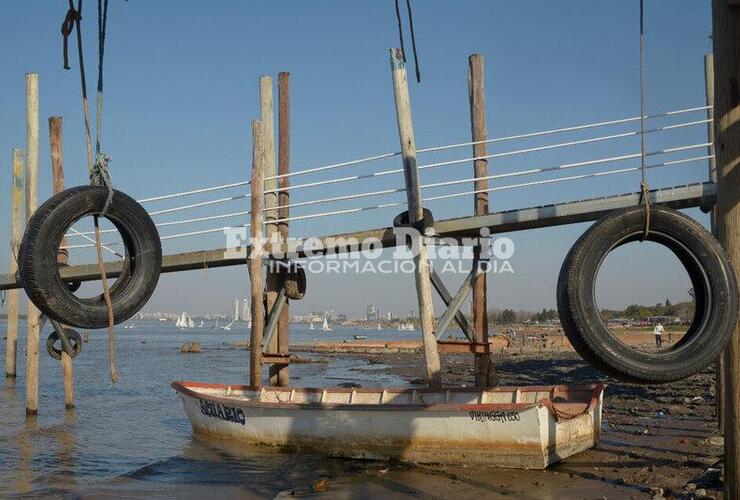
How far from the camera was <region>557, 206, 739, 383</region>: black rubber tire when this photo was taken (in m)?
5.59

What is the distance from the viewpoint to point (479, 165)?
10.7m

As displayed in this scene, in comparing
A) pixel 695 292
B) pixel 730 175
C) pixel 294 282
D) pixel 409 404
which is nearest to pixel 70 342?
pixel 294 282

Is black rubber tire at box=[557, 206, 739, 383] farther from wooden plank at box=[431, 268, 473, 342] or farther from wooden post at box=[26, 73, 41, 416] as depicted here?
wooden post at box=[26, 73, 41, 416]

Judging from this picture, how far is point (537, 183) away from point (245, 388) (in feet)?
20.8

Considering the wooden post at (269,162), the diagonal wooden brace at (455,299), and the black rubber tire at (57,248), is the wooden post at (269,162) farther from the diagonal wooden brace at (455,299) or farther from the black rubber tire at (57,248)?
the black rubber tire at (57,248)

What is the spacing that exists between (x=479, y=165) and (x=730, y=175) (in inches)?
209

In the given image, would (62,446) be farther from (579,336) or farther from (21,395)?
(579,336)

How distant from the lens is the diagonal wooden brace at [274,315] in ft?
39.2

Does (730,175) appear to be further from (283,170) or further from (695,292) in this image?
(283,170)

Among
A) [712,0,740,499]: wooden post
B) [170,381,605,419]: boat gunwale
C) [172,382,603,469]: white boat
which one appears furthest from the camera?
[172,382,603,469]: white boat

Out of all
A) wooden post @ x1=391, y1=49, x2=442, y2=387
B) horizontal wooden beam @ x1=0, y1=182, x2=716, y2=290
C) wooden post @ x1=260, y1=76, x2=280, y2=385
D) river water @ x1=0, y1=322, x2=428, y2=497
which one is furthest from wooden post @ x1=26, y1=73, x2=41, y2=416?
wooden post @ x1=391, y1=49, x2=442, y2=387

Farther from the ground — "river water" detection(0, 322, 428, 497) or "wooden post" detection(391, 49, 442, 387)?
"wooden post" detection(391, 49, 442, 387)

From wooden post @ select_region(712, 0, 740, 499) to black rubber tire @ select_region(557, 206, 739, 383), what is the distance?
0.36 feet

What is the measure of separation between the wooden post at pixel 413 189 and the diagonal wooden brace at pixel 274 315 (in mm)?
3162
